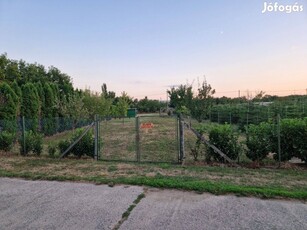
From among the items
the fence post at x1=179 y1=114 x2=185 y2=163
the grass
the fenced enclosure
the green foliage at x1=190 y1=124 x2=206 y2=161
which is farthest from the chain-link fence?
the green foliage at x1=190 y1=124 x2=206 y2=161

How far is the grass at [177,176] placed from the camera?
475 centimetres

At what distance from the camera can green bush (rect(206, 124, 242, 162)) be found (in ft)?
24.5

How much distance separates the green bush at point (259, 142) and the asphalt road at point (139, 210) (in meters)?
3.40

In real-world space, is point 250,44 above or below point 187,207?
above

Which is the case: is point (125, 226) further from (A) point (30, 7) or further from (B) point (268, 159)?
(A) point (30, 7)

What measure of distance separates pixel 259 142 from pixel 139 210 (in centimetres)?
495

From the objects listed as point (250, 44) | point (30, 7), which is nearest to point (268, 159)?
point (250, 44)

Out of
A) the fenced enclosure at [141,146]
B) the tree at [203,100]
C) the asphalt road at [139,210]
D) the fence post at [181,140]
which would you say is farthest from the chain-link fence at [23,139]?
the tree at [203,100]

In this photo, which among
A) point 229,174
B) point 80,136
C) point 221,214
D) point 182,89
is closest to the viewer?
point 221,214

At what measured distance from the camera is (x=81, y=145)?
8789 millimetres

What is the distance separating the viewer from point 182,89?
90.0ft

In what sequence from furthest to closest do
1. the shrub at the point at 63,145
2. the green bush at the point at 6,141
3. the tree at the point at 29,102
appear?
the tree at the point at 29,102, the green bush at the point at 6,141, the shrub at the point at 63,145

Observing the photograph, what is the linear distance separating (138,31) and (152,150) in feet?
22.7

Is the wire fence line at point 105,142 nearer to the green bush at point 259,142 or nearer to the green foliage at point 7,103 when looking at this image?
the green foliage at point 7,103
